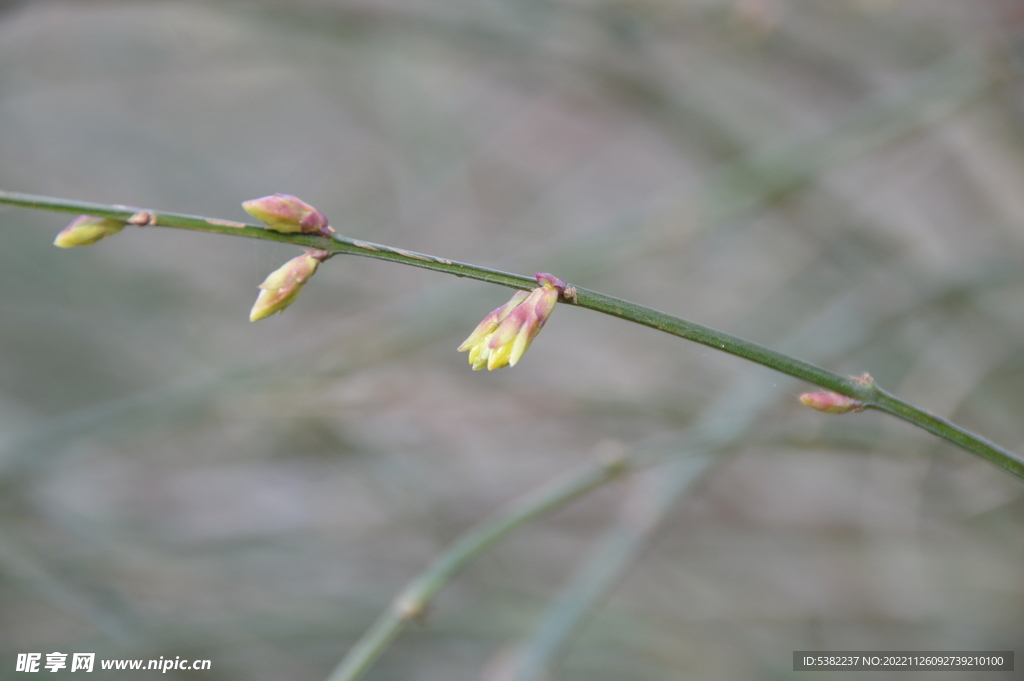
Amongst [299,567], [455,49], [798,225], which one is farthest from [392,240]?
[798,225]

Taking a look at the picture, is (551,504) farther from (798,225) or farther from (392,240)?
(392,240)

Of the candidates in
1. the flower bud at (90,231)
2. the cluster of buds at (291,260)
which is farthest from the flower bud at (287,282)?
the flower bud at (90,231)

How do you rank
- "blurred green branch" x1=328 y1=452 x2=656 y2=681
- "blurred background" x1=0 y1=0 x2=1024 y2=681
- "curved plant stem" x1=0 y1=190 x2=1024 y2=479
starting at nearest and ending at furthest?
"curved plant stem" x1=0 y1=190 x2=1024 y2=479
"blurred green branch" x1=328 y1=452 x2=656 y2=681
"blurred background" x1=0 y1=0 x2=1024 y2=681

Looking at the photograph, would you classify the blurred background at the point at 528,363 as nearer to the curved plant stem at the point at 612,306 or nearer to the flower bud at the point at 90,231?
the curved plant stem at the point at 612,306

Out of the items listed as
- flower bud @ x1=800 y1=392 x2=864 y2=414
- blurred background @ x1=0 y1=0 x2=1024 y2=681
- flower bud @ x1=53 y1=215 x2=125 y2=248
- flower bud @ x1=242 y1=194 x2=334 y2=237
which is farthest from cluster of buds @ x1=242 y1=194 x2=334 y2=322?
blurred background @ x1=0 y1=0 x2=1024 y2=681

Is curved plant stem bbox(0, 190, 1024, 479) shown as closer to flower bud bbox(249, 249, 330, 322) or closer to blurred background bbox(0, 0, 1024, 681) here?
flower bud bbox(249, 249, 330, 322)
